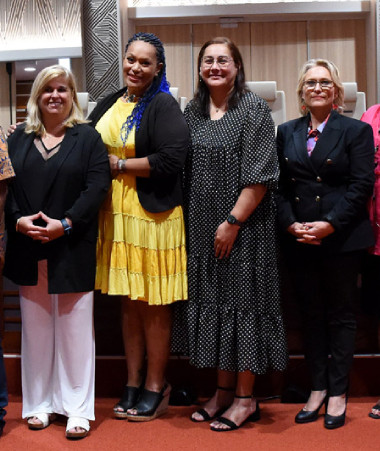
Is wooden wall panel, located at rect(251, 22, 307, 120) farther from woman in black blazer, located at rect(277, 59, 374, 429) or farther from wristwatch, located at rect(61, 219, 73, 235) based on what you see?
wristwatch, located at rect(61, 219, 73, 235)

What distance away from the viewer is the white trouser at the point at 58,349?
2289 mm

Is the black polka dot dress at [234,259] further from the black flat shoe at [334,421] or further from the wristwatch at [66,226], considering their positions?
the wristwatch at [66,226]

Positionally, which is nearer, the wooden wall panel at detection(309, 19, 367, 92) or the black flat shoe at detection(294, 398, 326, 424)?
the black flat shoe at detection(294, 398, 326, 424)

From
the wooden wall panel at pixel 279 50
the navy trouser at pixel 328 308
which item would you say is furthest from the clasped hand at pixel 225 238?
the wooden wall panel at pixel 279 50

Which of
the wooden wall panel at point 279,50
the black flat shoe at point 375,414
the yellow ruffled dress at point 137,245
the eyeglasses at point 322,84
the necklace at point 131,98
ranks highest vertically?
the wooden wall panel at point 279,50

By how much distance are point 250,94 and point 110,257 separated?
86 centimetres

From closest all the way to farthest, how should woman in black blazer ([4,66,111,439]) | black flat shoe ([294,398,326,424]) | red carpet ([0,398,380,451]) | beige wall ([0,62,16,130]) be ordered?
red carpet ([0,398,380,451]) < woman in black blazer ([4,66,111,439]) < black flat shoe ([294,398,326,424]) < beige wall ([0,62,16,130])

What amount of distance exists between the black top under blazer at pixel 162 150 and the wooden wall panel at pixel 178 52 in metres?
5.05

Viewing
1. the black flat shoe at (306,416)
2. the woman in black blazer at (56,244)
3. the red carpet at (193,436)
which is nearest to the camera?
the red carpet at (193,436)

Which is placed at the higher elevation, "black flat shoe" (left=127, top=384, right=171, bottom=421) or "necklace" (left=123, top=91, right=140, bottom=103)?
"necklace" (left=123, top=91, right=140, bottom=103)

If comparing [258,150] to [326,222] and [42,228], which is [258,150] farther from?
[42,228]

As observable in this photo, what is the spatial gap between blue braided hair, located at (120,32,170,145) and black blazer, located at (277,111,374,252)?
0.59m

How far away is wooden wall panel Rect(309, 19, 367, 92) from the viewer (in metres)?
7.12

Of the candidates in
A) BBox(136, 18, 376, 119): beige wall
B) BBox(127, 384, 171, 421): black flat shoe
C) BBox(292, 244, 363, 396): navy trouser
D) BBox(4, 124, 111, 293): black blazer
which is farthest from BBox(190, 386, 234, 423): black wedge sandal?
BBox(136, 18, 376, 119): beige wall
